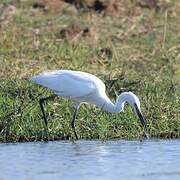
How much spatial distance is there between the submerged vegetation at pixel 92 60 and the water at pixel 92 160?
237 millimetres

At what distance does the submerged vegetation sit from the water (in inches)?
9.3

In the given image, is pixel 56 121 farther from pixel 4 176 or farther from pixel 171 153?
pixel 4 176

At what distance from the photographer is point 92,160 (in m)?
9.82

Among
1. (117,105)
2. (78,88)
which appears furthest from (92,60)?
(117,105)

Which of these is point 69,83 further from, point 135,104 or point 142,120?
point 142,120

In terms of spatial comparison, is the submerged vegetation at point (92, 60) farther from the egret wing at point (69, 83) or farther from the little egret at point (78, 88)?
the egret wing at point (69, 83)


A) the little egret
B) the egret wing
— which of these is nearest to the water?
the little egret

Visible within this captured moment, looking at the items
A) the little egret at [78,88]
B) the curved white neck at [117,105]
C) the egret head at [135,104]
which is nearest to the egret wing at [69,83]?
the little egret at [78,88]

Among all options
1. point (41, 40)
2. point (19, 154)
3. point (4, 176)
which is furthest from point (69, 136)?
point (41, 40)

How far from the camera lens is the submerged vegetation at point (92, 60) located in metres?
10.9

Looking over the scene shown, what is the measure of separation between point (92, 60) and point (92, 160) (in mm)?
4317

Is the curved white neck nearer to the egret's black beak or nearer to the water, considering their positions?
the egret's black beak

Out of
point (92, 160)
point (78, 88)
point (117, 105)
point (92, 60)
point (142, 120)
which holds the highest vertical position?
point (92, 60)

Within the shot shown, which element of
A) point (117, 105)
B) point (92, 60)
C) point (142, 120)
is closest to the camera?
point (142, 120)
